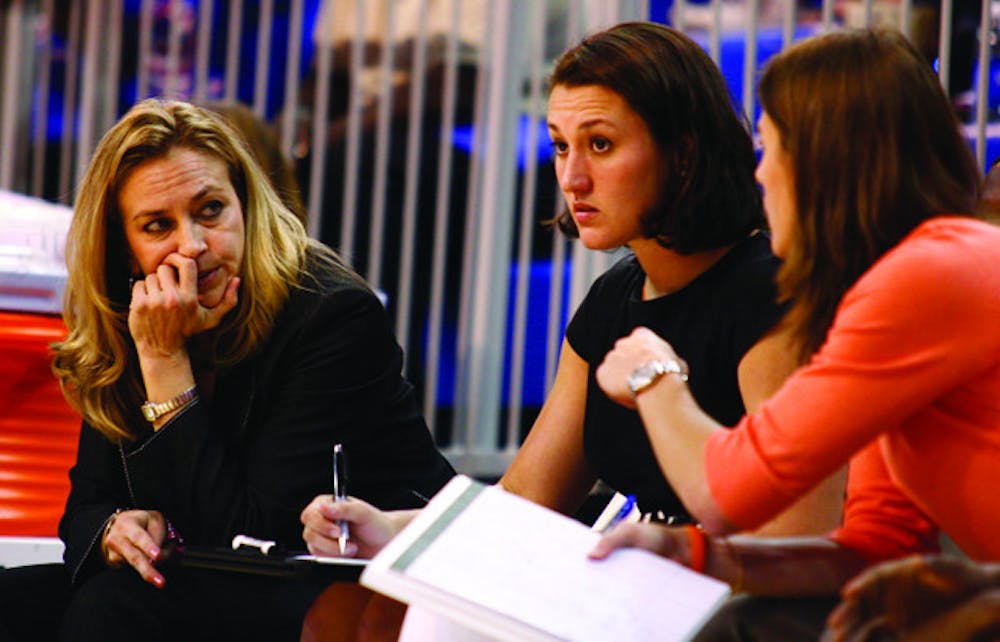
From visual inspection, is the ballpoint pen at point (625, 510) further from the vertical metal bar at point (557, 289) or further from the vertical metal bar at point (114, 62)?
the vertical metal bar at point (114, 62)

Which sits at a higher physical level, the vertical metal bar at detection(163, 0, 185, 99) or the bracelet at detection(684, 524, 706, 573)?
the vertical metal bar at detection(163, 0, 185, 99)

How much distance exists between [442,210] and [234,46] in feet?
2.88

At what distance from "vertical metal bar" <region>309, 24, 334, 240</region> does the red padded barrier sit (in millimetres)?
1516

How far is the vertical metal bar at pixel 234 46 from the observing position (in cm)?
445

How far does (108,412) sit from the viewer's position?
241cm

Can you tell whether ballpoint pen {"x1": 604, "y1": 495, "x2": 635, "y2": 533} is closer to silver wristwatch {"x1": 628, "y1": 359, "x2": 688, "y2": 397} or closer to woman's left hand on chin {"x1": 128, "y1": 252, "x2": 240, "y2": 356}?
silver wristwatch {"x1": 628, "y1": 359, "x2": 688, "y2": 397}

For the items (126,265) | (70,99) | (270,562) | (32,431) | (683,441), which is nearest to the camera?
(683,441)

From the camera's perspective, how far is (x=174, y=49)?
4496mm

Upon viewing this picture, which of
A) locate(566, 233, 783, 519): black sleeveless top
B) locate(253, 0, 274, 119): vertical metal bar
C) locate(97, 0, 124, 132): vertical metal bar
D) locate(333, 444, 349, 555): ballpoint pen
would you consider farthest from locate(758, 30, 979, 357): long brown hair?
locate(97, 0, 124, 132): vertical metal bar

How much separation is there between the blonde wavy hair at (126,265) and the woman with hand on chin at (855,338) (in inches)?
36.4

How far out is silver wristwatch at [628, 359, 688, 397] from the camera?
1.64 metres

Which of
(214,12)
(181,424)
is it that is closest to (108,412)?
(181,424)

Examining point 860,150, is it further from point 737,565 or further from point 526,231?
point 526,231

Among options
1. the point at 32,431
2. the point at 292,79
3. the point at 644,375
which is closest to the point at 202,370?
the point at 32,431
